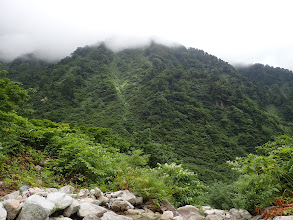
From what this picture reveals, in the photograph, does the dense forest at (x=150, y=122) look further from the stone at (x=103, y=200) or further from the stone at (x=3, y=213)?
the stone at (x=3, y=213)

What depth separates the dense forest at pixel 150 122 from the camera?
605 cm

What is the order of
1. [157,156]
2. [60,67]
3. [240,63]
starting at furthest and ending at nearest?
1. [240,63]
2. [60,67]
3. [157,156]

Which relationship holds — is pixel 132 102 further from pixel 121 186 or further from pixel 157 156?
pixel 121 186

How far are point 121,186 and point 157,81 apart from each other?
88.4m

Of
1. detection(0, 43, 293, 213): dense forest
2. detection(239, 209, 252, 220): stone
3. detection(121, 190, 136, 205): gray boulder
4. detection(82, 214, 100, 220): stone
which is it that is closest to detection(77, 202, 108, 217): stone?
detection(82, 214, 100, 220): stone

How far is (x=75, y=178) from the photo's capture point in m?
5.86

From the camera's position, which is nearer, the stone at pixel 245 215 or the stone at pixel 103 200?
the stone at pixel 103 200

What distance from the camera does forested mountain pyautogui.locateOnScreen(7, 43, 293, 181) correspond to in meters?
59.8

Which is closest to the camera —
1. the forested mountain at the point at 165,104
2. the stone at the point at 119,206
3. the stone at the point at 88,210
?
the stone at the point at 88,210

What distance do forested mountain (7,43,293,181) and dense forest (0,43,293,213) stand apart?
1.46 feet

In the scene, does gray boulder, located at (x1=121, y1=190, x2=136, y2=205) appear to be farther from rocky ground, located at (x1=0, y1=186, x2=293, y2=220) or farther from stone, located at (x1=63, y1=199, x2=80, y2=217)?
stone, located at (x1=63, y1=199, x2=80, y2=217)

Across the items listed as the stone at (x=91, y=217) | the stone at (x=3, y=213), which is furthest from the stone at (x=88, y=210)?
the stone at (x=3, y=213)

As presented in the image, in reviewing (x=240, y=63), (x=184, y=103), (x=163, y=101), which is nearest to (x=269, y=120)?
(x=184, y=103)

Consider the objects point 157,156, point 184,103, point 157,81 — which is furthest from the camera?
point 157,81
